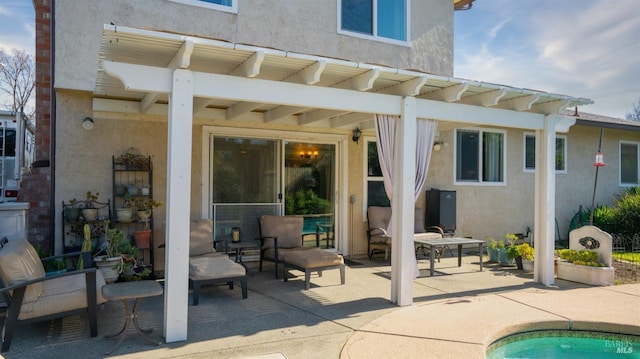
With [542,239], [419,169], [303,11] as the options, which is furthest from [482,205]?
[303,11]

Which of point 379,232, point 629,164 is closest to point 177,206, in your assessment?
point 379,232

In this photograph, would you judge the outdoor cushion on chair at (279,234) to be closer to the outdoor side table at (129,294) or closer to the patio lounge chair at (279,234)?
the patio lounge chair at (279,234)

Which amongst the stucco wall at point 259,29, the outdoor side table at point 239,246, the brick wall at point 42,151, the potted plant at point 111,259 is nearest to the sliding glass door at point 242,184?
the outdoor side table at point 239,246

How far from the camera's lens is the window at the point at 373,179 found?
966 cm

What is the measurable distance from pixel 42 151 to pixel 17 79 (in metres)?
22.1

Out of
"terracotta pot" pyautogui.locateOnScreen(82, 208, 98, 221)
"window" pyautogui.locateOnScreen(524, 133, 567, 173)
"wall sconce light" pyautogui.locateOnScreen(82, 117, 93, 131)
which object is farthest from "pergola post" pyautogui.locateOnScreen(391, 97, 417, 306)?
"window" pyautogui.locateOnScreen(524, 133, 567, 173)

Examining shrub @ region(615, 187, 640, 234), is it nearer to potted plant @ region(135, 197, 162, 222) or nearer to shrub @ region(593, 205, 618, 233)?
shrub @ region(593, 205, 618, 233)

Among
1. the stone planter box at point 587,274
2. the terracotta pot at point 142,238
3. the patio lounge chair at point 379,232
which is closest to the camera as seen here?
the terracotta pot at point 142,238

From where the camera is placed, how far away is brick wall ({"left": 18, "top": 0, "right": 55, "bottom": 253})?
6988 mm

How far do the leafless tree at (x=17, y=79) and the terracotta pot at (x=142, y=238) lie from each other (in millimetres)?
22196

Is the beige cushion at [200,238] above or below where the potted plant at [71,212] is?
below

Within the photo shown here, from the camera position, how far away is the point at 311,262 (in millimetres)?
6762

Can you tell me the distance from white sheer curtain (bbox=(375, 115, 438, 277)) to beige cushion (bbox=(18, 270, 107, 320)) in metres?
3.70

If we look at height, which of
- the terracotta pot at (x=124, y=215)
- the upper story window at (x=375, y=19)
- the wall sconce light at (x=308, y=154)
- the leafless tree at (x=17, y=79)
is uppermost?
the leafless tree at (x=17, y=79)
